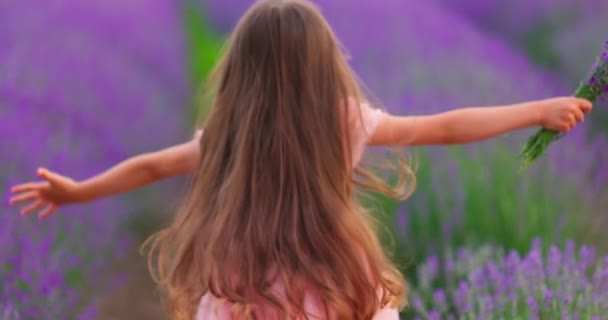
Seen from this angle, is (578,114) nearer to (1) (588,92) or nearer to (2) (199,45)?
(1) (588,92)

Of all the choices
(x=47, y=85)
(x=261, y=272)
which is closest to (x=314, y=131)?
(x=261, y=272)

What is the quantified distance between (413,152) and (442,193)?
0.28 m

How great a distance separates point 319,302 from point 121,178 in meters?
0.66

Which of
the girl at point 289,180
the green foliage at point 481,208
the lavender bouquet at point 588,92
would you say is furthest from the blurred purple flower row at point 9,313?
the lavender bouquet at point 588,92

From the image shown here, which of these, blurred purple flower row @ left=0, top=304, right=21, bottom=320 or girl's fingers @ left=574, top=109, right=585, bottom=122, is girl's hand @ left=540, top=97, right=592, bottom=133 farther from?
blurred purple flower row @ left=0, top=304, right=21, bottom=320

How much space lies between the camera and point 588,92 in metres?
2.33

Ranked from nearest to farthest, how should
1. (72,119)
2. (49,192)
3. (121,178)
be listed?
(121,178)
(49,192)
(72,119)

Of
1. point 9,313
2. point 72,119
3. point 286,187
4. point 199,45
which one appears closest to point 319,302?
point 286,187

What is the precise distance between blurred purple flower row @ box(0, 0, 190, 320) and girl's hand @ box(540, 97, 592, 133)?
135cm

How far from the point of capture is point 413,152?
3.65 meters

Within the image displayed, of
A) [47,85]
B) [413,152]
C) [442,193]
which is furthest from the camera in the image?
[47,85]

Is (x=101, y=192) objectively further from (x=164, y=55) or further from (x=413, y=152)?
(x=164, y=55)

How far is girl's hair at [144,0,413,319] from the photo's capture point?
2.26 meters

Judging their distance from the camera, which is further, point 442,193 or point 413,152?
point 413,152
